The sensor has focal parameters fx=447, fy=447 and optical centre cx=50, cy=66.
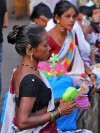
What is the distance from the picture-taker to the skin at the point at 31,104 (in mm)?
2743

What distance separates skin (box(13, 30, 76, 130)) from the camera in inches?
108

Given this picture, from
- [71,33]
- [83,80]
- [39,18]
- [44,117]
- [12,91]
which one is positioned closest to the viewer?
[44,117]

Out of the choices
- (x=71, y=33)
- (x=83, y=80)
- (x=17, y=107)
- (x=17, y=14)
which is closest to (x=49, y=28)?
(x=71, y=33)

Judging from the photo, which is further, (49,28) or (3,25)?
(3,25)

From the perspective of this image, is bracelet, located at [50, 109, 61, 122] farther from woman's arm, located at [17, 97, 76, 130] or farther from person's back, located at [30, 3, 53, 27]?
person's back, located at [30, 3, 53, 27]

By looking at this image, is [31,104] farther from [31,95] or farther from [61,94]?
[61,94]

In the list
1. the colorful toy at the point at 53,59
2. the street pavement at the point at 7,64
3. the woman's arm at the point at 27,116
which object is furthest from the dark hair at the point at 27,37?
the street pavement at the point at 7,64

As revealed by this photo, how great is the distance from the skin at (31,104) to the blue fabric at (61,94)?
826 millimetres

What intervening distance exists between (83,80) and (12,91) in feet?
4.22

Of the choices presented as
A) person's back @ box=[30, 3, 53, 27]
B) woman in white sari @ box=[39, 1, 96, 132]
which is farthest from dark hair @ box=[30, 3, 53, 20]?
woman in white sari @ box=[39, 1, 96, 132]

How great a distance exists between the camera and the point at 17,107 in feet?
9.60

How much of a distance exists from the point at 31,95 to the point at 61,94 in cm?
107

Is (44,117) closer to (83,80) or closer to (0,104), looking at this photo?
(83,80)

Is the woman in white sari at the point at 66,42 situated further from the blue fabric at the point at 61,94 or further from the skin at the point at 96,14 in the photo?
the skin at the point at 96,14
